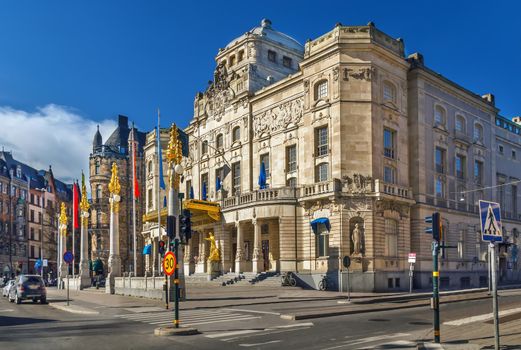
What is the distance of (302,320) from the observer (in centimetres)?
2086

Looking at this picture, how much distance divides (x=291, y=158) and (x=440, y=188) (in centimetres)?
1389

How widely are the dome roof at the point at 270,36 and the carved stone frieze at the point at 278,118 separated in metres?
10.7

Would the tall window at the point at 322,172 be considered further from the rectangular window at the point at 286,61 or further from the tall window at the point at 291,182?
the rectangular window at the point at 286,61

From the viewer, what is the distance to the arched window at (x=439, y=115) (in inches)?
1967

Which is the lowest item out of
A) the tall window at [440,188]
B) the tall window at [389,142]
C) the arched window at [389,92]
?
the tall window at [440,188]

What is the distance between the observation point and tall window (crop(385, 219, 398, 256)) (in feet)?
142

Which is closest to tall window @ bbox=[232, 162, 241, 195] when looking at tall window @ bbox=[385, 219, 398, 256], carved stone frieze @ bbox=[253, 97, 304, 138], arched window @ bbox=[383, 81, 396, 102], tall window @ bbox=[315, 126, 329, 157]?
carved stone frieze @ bbox=[253, 97, 304, 138]

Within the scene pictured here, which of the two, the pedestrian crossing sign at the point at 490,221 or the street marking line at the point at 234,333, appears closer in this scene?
the pedestrian crossing sign at the point at 490,221

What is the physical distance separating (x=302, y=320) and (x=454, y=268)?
32.6 metres

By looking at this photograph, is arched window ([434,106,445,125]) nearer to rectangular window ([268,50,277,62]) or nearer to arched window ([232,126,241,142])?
rectangular window ([268,50,277,62])

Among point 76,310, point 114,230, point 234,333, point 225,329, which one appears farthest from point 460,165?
point 234,333

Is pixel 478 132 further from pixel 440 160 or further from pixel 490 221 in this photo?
pixel 490 221

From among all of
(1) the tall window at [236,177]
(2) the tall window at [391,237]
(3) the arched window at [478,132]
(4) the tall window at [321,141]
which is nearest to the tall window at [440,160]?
(3) the arched window at [478,132]

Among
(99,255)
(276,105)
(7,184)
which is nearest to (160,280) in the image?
(276,105)
